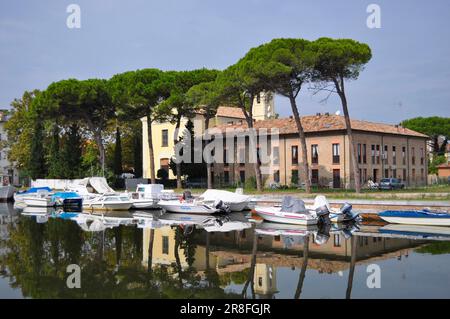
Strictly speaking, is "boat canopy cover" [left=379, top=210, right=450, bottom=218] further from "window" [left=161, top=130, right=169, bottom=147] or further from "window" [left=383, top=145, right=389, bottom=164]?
"window" [left=161, top=130, right=169, bottom=147]

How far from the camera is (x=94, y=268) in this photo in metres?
13.1

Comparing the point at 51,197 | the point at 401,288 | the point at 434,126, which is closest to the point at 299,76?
the point at 51,197

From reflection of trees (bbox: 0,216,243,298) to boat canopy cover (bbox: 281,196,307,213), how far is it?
21.7 feet

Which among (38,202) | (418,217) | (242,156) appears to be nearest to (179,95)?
(242,156)

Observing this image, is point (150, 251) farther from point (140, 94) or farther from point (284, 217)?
point (140, 94)

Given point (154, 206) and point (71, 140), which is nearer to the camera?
point (154, 206)

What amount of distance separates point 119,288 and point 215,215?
60.4 feet

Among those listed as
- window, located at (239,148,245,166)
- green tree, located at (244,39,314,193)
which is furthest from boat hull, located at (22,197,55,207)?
window, located at (239,148,245,166)

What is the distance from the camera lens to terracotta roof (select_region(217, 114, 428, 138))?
4547 cm

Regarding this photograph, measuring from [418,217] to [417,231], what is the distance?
1561 millimetres

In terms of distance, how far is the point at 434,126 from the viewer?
80.8 metres

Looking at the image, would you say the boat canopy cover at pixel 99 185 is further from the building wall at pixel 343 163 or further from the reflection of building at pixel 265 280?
the reflection of building at pixel 265 280

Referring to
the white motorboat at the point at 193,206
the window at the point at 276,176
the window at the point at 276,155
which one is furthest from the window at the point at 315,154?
the white motorboat at the point at 193,206
